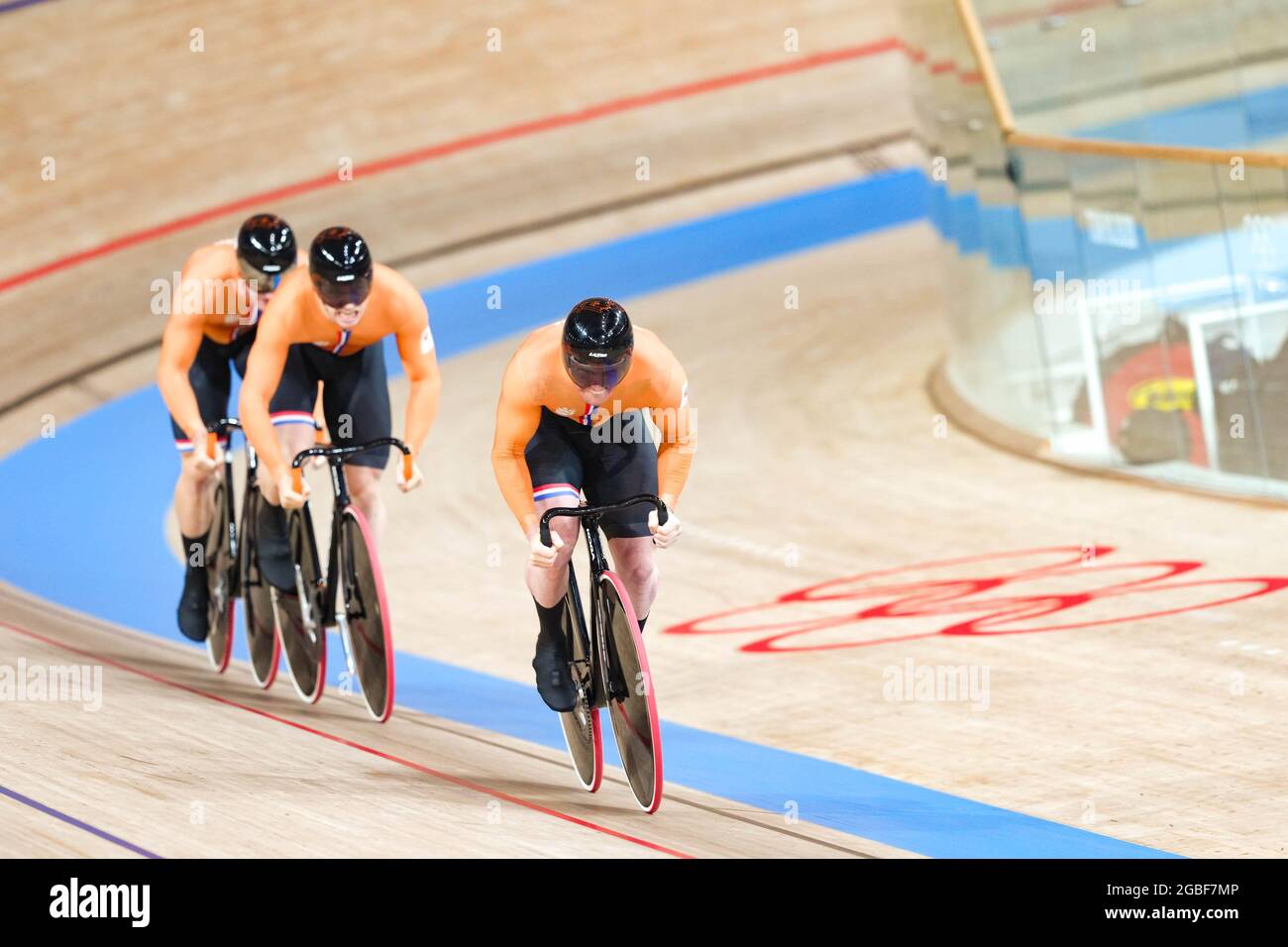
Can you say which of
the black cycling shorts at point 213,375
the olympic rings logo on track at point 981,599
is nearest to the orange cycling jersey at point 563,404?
the black cycling shorts at point 213,375

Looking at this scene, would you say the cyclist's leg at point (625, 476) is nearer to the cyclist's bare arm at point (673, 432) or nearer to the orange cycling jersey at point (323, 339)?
the cyclist's bare arm at point (673, 432)

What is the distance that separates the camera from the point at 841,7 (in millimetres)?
13789

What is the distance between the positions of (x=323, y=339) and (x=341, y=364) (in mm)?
166

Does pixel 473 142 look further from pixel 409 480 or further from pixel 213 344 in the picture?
pixel 409 480

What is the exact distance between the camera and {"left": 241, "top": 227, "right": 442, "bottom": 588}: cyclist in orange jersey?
4.16 metres

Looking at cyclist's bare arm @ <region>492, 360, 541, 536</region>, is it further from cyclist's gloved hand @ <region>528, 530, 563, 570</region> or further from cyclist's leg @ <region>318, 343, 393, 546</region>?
cyclist's leg @ <region>318, 343, 393, 546</region>

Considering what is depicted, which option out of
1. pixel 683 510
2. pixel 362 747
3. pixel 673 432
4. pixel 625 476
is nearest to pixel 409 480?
pixel 362 747

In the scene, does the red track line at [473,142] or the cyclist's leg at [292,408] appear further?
the red track line at [473,142]

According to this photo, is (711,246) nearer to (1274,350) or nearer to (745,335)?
(745,335)

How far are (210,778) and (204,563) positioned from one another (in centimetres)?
150

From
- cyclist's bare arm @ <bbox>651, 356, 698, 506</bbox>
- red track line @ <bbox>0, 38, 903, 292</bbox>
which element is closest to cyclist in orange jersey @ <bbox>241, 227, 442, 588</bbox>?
cyclist's bare arm @ <bbox>651, 356, 698, 506</bbox>

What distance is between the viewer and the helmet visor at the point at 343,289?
4121 mm

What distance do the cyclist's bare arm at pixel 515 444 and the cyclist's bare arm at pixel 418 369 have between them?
0.84 meters
